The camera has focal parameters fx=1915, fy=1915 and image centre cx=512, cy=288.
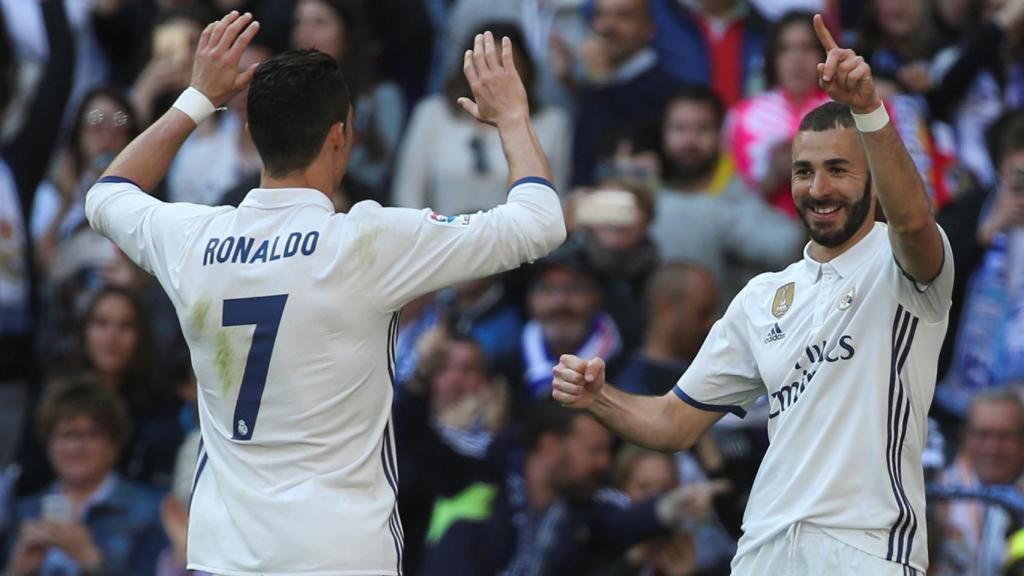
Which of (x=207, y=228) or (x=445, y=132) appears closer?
(x=207, y=228)

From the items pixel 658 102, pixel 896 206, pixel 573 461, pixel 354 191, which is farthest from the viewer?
pixel 658 102

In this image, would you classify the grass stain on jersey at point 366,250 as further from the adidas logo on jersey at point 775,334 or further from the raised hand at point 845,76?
Result: the raised hand at point 845,76

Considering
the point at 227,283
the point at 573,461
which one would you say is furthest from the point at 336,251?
the point at 573,461

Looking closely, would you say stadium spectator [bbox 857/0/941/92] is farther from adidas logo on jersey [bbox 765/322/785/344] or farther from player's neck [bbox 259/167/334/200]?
player's neck [bbox 259/167/334/200]

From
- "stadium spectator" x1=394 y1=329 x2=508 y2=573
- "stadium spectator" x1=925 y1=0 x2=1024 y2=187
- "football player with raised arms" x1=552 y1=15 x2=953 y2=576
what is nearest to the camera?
"football player with raised arms" x1=552 y1=15 x2=953 y2=576

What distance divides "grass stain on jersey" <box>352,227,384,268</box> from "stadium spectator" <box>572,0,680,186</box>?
5.98m

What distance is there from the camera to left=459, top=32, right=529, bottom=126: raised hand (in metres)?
6.20

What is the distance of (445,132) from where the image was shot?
38.7ft

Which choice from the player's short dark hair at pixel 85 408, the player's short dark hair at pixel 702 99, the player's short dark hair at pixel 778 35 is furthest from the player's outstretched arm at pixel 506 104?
the player's short dark hair at pixel 778 35

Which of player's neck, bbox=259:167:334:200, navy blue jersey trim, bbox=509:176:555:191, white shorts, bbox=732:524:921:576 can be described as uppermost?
navy blue jersey trim, bbox=509:176:555:191

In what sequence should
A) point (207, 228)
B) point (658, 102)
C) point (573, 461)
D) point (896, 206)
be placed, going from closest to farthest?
point (896, 206)
point (207, 228)
point (573, 461)
point (658, 102)

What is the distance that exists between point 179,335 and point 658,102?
3.32 m

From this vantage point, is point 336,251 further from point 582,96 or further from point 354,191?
point 582,96

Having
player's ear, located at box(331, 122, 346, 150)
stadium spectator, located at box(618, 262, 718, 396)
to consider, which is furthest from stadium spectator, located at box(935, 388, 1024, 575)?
player's ear, located at box(331, 122, 346, 150)
